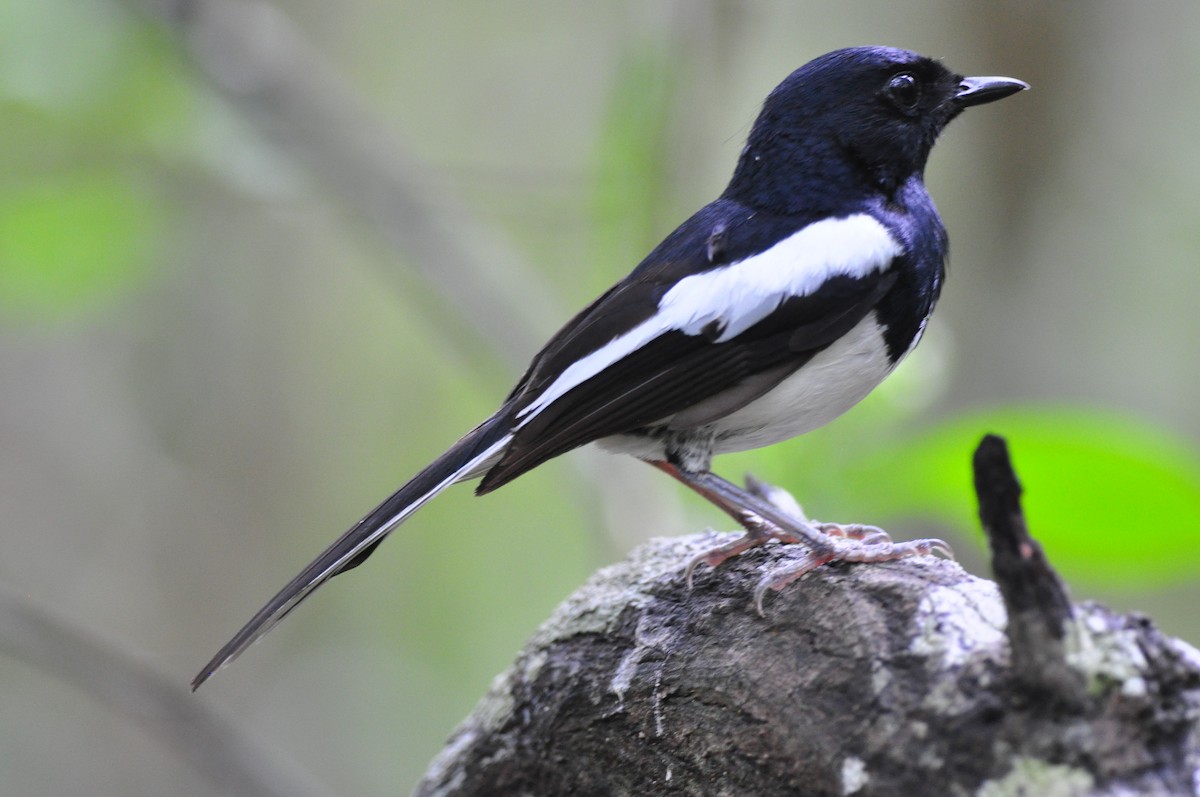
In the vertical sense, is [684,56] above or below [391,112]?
below

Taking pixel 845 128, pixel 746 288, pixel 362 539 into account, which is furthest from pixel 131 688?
pixel 845 128

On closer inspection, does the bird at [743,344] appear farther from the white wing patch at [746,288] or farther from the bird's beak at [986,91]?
the bird's beak at [986,91]

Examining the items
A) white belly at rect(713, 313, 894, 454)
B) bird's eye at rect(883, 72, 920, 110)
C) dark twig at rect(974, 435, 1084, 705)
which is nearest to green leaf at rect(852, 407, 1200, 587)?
white belly at rect(713, 313, 894, 454)

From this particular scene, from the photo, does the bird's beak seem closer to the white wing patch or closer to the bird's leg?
the white wing patch

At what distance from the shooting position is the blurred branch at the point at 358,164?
3.80 m

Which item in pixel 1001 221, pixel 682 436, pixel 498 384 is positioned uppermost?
pixel 1001 221

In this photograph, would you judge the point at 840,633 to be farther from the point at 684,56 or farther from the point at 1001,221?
the point at 1001,221

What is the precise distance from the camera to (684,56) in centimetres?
386

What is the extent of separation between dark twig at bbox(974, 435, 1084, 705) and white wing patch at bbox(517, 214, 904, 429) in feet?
3.53

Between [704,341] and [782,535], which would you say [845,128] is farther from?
[782,535]

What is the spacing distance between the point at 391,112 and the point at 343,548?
6383 millimetres

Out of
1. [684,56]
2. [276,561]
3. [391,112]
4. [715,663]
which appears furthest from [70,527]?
[715,663]

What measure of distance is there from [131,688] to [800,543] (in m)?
1.77

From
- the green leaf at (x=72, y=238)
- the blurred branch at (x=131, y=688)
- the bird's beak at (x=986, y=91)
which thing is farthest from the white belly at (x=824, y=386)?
the green leaf at (x=72, y=238)
